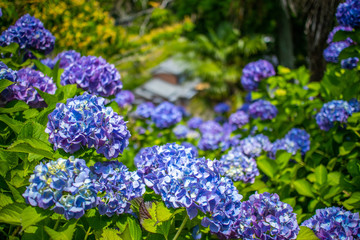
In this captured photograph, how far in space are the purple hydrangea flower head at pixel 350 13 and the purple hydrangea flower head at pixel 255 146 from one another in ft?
2.92

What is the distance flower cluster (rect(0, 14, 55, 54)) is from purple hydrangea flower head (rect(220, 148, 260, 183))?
4.31 ft

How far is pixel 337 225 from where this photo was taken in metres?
1.13

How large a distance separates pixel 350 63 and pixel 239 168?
3.71 feet

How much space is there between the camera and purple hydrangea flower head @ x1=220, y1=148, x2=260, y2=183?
1.56 metres

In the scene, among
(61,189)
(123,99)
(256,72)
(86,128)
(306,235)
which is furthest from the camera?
(123,99)

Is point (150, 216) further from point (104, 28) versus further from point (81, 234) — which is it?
point (104, 28)

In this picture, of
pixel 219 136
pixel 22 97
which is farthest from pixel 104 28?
pixel 22 97

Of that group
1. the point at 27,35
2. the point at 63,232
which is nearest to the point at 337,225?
the point at 63,232

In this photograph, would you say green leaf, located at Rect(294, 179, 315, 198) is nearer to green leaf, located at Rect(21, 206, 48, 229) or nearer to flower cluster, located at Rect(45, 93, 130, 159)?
flower cluster, located at Rect(45, 93, 130, 159)

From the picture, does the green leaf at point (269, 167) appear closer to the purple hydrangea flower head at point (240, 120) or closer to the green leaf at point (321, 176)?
the green leaf at point (321, 176)

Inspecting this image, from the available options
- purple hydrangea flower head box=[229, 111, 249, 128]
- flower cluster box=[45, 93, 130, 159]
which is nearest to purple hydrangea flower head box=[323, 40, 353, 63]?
purple hydrangea flower head box=[229, 111, 249, 128]

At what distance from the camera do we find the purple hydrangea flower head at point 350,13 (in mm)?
1675

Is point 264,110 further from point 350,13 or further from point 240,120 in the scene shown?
point 350,13

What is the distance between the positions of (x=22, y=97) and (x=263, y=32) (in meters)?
6.50
